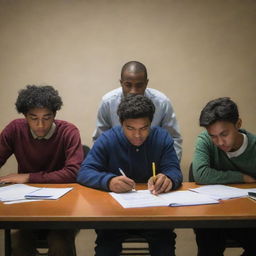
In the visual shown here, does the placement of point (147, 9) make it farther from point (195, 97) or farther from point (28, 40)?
point (28, 40)

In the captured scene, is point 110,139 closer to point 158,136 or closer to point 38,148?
point 158,136

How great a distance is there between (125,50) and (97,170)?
58.9 inches

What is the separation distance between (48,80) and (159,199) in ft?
6.23

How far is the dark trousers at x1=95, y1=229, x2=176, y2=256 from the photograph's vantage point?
4.53 feet

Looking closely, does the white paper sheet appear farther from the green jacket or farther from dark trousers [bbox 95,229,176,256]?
dark trousers [bbox 95,229,176,256]

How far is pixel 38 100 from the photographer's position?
6.29 ft

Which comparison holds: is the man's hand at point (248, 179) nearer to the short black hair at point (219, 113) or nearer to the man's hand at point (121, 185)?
the short black hair at point (219, 113)

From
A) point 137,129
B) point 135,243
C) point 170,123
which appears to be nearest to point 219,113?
point 137,129

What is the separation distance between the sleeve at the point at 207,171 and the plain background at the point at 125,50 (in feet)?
3.21

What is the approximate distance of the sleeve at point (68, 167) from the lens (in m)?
1.77

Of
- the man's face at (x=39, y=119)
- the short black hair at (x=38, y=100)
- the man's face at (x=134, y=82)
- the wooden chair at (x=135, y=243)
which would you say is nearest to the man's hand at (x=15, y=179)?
the man's face at (x=39, y=119)

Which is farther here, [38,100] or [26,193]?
[38,100]

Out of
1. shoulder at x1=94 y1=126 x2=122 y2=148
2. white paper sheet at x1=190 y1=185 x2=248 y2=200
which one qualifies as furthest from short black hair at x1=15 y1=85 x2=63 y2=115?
white paper sheet at x1=190 y1=185 x2=248 y2=200

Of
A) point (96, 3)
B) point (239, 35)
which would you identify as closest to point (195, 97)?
point (239, 35)
